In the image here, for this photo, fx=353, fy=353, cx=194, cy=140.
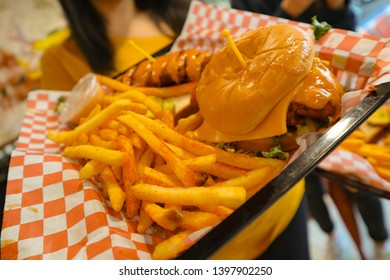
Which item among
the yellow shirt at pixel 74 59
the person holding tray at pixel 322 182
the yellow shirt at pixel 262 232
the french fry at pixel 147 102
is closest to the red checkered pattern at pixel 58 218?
the yellow shirt at pixel 262 232

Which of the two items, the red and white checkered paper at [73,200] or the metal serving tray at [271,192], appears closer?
the metal serving tray at [271,192]

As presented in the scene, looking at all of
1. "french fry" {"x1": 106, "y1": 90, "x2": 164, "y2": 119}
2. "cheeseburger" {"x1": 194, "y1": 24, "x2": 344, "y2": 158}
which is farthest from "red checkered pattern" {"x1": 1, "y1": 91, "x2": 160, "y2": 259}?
"cheeseburger" {"x1": 194, "y1": 24, "x2": 344, "y2": 158}

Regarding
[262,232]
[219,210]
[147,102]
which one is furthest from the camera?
[147,102]

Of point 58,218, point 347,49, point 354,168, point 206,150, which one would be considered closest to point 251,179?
point 206,150

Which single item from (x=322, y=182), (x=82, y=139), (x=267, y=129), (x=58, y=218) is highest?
(x=267, y=129)

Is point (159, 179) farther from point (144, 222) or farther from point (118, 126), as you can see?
point (118, 126)

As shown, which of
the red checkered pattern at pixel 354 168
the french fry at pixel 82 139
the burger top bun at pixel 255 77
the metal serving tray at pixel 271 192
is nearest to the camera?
the metal serving tray at pixel 271 192

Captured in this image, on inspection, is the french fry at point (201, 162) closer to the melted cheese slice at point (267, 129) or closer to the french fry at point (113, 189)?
the melted cheese slice at point (267, 129)

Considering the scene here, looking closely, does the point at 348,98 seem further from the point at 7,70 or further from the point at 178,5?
the point at 7,70
